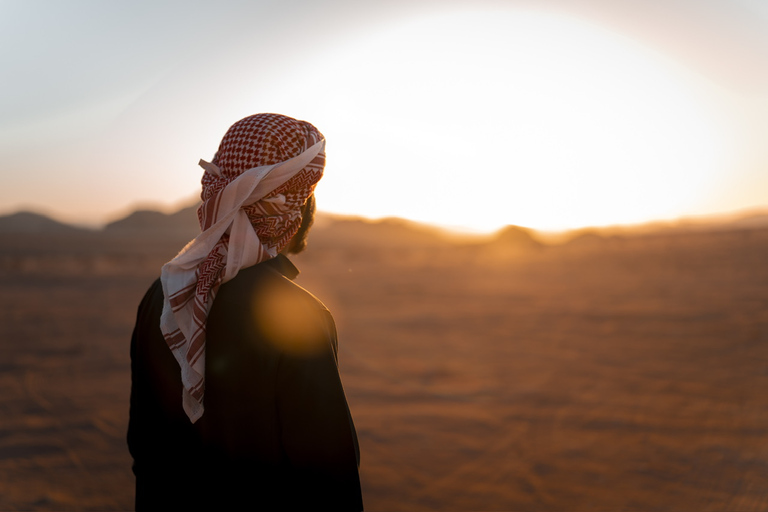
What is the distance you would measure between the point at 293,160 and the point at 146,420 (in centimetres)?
99

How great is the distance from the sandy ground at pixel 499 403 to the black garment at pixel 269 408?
3396 millimetres

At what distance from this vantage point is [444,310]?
1523 cm

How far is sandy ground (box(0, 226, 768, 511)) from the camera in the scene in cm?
491

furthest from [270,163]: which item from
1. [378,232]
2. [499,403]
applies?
[378,232]

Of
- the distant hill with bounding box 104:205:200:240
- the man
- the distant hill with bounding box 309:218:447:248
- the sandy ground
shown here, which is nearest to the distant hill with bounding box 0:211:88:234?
the distant hill with bounding box 104:205:200:240

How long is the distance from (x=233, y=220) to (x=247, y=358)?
0.40 m

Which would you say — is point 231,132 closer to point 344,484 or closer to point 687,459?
point 344,484

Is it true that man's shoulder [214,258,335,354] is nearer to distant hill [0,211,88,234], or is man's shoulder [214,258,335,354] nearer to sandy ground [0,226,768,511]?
sandy ground [0,226,768,511]

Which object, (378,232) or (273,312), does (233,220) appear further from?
Result: (378,232)

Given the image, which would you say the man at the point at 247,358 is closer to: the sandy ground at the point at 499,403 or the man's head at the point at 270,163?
the man's head at the point at 270,163

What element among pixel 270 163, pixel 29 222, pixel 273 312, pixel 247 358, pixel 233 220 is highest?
pixel 29 222

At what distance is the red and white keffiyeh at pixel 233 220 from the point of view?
1.60 metres

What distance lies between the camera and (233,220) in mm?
1653

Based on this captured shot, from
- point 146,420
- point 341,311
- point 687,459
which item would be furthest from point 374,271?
point 146,420
